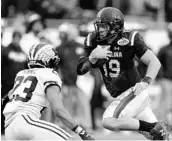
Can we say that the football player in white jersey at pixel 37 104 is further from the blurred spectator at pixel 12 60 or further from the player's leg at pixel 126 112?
the blurred spectator at pixel 12 60

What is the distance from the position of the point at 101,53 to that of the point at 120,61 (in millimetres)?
265

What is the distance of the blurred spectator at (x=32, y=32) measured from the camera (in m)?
10.9

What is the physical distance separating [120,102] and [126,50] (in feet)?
1.84

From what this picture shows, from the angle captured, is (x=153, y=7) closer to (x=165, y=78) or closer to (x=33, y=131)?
(x=165, y=78)

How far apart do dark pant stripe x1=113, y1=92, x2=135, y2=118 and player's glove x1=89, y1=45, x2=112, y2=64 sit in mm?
479

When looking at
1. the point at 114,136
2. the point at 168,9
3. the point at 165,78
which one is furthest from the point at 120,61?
the point at 168,9

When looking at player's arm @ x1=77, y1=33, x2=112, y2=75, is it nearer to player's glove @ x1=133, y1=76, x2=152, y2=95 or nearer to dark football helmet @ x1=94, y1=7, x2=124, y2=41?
dark football helmet @ x1=94, y1=7, x2=124, y2=41

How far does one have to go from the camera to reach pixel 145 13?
13.9m

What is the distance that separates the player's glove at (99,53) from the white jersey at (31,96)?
102cm

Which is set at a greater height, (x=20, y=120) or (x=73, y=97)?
(x=20, y=120)

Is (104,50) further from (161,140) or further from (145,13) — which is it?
(145,13)

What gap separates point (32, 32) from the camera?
10977 mm

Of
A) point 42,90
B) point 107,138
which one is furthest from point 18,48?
point 42,90

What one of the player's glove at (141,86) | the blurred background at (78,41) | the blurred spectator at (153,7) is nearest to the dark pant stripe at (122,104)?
the player's glove at (141,86)
